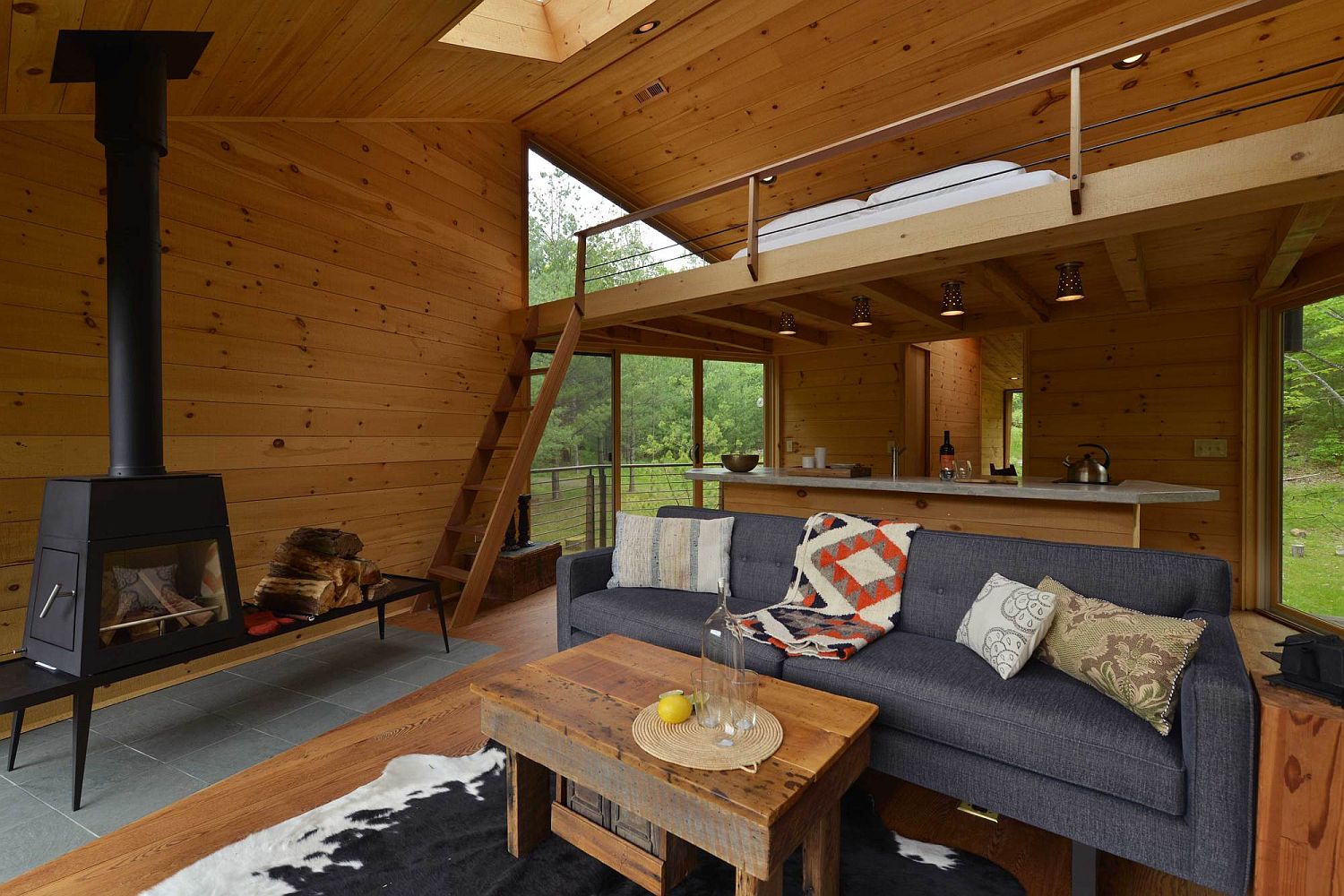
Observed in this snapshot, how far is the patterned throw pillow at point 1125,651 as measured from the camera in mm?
1522

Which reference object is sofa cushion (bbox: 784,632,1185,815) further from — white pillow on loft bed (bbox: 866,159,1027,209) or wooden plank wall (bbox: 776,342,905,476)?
wooden plank wall (bbox: 776,342,905,476)

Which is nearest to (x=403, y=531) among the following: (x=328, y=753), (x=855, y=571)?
(x=328, y=753)

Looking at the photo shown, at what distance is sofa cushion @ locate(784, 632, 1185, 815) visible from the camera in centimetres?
147

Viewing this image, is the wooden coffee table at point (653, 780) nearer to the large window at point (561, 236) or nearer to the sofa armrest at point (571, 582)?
the sofa armrest at point (571, 582)

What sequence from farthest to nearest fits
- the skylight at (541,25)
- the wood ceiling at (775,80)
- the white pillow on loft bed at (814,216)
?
1. the white pillow on loft bed at (814,216)
2. the skylight at (541,25)
3. the wood ceiling at (775,80)

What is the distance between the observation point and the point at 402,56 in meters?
2.90

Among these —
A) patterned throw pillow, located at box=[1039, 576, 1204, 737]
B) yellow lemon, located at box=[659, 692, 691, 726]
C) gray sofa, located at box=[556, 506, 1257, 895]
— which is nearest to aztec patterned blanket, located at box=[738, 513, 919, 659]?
gray sofa, located at box=[556, 506, 1257, 895]

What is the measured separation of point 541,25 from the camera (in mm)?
3492

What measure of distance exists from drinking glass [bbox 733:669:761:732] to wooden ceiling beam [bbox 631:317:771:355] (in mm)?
3136

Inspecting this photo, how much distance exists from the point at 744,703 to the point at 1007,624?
96cm

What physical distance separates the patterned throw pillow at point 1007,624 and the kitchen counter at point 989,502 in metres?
1.13

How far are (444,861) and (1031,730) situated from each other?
5.18ft

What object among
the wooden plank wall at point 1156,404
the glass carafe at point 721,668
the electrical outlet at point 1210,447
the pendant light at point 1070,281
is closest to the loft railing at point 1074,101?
the pendant light at point 1070,281

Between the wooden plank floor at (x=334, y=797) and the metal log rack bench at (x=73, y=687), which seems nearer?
the wooden plank floor at (x=334, y=797)
